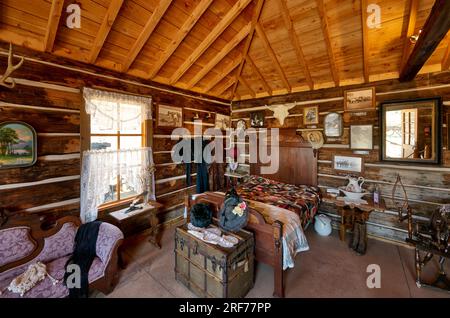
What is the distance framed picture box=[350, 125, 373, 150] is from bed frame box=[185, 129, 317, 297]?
78 cm

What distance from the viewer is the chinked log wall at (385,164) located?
3.19m

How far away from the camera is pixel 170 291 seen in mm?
2379

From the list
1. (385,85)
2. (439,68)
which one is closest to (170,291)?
(385,85)

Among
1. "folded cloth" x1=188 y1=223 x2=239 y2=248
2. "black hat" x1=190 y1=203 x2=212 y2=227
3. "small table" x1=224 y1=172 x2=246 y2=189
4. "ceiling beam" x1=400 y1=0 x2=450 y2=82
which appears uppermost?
"ceiling beam" x1=400 y1=0 x2=450 y2=82

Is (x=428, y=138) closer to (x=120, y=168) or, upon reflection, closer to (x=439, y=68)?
(x=439, y=68)

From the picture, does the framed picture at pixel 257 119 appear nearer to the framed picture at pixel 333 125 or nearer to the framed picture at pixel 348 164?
the framed picture at pixel 333 125

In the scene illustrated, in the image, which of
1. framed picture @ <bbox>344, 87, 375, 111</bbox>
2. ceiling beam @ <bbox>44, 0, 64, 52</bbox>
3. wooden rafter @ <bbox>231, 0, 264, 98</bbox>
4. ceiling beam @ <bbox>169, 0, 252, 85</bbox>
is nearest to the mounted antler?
ceiling beam @ <bbox>44, 0, 64, 52</bbox>

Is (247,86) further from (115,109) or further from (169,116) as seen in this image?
(115,109)

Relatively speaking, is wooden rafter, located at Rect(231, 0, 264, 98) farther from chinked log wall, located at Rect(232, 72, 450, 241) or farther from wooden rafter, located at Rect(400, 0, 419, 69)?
wooden rafter, located at Rect(400, 0, 419, 69)

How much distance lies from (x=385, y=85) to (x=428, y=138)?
3.88ft

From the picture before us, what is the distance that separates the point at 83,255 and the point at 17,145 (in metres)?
1.65

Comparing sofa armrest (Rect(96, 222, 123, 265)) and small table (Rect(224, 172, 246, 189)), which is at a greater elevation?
small table (Rect(224, 172, 246, 189))

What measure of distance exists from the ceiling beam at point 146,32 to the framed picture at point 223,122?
2.57 meters

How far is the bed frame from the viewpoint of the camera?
2.28 meters
